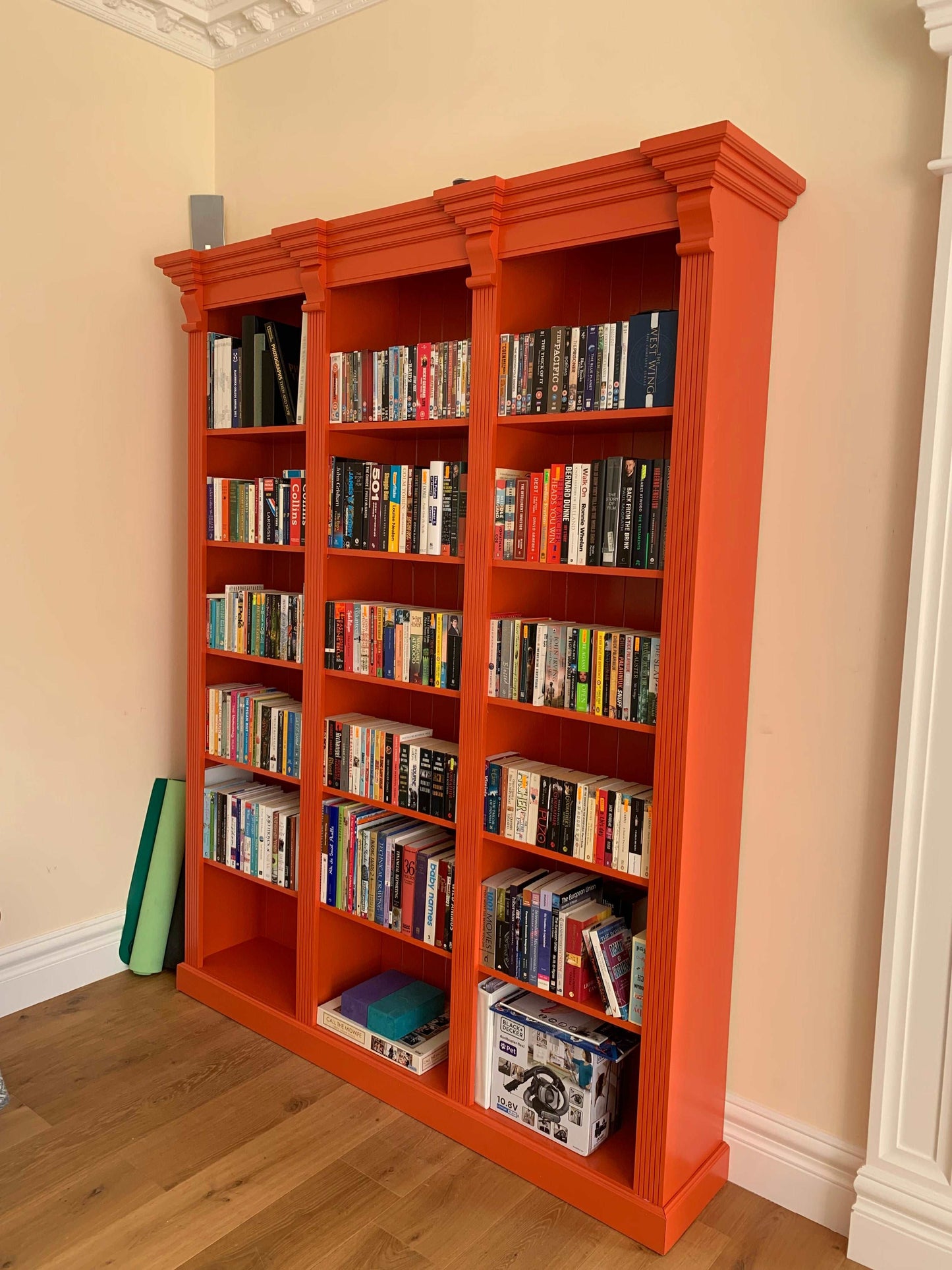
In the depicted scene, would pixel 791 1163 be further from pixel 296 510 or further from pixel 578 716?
pixel 296 510

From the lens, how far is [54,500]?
118 inches

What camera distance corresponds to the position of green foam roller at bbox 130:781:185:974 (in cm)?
318

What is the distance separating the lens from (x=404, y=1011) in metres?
2.61

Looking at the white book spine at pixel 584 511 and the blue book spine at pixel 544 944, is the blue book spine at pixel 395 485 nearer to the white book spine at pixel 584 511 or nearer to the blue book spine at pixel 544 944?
the white book spine at pixel 584 511

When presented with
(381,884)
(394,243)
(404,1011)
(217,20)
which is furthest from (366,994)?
(217,20)

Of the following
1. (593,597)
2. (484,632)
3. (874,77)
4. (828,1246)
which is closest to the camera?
(874,77)

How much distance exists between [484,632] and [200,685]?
1.16 metres

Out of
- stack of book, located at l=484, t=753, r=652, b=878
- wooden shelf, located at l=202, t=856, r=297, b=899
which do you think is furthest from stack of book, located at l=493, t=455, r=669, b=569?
wooden shelf, located at l=202, t=856, r=297, b=899

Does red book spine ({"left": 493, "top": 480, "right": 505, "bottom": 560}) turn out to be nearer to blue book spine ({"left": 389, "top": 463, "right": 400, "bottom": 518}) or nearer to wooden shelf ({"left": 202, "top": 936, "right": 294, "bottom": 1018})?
blue book spine ({"left": 389, "top": 463, "right": 400, "bottom": 518})

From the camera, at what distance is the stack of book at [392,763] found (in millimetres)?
2441

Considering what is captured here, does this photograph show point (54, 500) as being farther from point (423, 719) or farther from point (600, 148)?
point (600, 148)

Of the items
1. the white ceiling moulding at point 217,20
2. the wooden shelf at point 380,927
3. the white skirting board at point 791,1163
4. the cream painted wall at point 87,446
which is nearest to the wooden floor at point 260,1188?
the white skirting board at point 791,1163

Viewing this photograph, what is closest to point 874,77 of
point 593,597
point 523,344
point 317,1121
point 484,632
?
point 523,344

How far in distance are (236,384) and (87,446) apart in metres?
0.56
